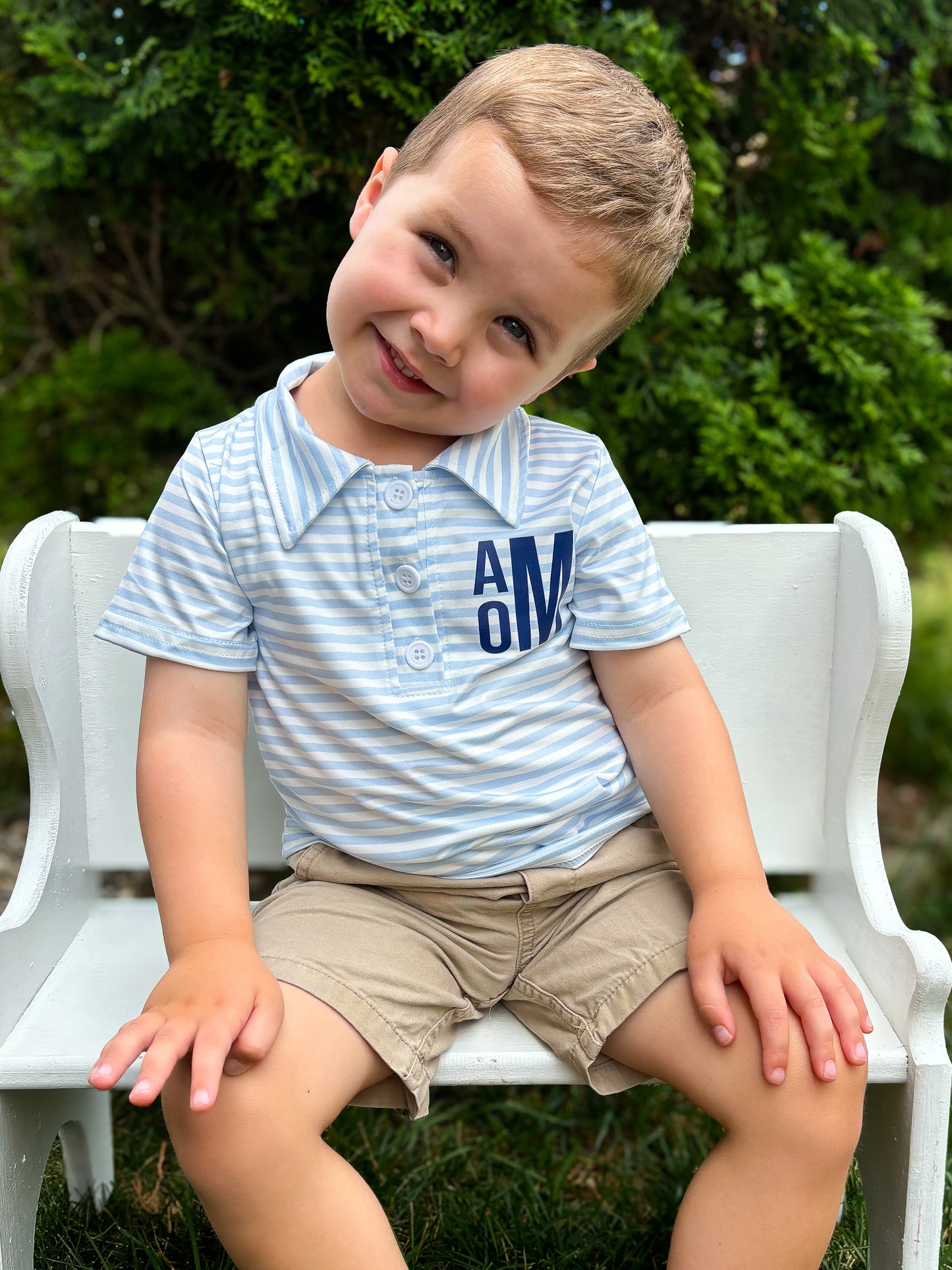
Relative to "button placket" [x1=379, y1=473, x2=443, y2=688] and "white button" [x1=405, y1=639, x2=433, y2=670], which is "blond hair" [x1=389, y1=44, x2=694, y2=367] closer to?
"button placket" [x1=379, y1=473, x2=443, y2=688]

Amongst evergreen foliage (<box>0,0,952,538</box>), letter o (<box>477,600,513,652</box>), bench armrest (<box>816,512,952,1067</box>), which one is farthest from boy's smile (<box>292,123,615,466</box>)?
evergreen foliage (<box>0,0,952,538</box>)

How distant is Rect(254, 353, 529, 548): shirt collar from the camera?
1499 millimetres

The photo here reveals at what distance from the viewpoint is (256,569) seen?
1495 mm

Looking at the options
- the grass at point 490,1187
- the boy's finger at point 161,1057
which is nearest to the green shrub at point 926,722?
the grass at point 490,1187

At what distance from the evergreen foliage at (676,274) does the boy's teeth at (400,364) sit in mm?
709

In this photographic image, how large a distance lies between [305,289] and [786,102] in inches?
36.7

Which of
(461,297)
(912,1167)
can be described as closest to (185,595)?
(461,297)

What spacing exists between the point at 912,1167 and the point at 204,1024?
82 cm

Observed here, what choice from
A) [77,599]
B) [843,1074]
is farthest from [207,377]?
[843,1074]

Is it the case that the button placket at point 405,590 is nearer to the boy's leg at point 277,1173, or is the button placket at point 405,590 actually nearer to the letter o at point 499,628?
the letter o at point 499,628

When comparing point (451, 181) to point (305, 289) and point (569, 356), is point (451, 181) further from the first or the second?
point (305, 289)

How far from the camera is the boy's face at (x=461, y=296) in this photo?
135 centimetres

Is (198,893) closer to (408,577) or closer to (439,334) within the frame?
(408,577)

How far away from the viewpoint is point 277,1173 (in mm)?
1274
